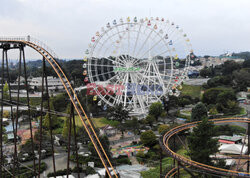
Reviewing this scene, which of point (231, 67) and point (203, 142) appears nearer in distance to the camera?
point (203, 142)

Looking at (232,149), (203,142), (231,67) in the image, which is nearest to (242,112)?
(232,149)

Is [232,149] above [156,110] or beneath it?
beneath

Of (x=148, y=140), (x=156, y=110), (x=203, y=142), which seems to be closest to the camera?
(x=203, y=142)

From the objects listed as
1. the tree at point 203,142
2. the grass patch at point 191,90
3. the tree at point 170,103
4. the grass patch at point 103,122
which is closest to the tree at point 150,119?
the grass patch at point 103,122

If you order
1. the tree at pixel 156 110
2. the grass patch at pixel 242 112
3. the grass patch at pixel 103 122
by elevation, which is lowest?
the grass patch at pixel 103 122

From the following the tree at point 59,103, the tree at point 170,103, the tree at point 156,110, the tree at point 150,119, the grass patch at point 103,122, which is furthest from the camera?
the tree at point 59,103

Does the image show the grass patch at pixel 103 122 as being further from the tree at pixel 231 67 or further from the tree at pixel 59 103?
the tree at pixel 231 67

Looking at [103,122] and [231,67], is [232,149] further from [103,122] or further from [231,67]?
[231,67]

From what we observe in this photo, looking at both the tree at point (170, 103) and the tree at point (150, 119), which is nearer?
the tree at point (150, 119)

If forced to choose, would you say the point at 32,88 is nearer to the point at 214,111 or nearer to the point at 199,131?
the point at 214,111

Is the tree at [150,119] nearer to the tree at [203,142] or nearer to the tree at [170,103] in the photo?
the tree at [170,103]

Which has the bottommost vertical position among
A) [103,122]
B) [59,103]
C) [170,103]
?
[103,122]

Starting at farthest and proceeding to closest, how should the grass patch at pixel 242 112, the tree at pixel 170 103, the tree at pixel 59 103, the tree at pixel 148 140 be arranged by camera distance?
the tree at pixel 59 103 < the tree at pixel 170 103 < the grass patch at pixel 242 112 < the tree at pixel 148 140

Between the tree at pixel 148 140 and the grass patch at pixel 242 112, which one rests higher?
the grass patch at pixel 242 112
